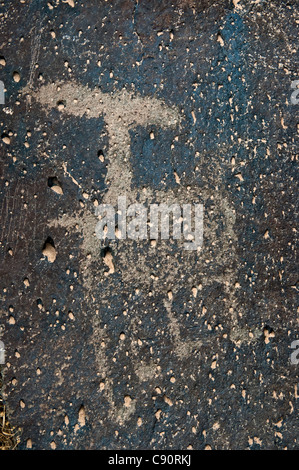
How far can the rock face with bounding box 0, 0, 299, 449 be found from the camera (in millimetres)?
1631

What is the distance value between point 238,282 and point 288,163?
59cm

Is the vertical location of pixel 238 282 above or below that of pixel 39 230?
below

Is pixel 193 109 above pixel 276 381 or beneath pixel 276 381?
above

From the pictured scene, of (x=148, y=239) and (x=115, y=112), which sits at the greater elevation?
(x=115, y=112)

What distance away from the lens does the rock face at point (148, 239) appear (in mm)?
1631

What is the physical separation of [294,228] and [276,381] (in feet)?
2.32

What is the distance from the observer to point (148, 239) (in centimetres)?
166

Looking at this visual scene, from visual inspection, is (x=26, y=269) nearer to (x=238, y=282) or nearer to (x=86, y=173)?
(x=86, y=173)

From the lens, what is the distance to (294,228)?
168 cm
